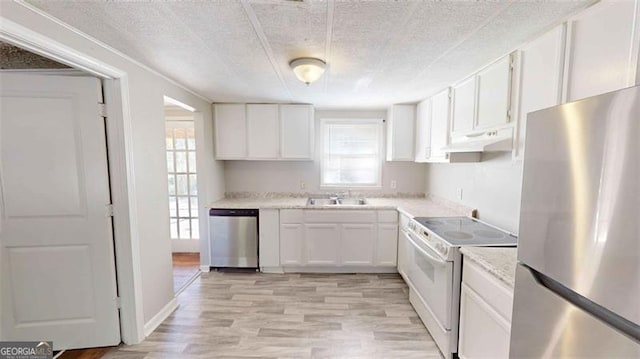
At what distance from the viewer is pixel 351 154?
4.04 meters

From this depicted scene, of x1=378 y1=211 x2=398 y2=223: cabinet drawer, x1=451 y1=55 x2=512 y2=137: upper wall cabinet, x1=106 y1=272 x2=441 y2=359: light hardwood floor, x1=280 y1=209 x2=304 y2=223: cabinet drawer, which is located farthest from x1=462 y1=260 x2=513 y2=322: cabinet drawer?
x1=280 y1=209 x2=304 y2=223: cabinet drawer

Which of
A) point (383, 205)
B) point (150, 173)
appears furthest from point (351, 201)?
point (150, 173)

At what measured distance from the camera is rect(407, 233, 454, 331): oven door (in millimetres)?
1907

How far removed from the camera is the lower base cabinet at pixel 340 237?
3328 millimetres

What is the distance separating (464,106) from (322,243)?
2174mm

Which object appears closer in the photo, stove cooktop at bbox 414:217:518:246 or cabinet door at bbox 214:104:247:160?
stove cooktop at bbox 414:217:518:246

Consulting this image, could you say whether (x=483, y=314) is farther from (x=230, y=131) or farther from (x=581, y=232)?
(x=230, y=131)

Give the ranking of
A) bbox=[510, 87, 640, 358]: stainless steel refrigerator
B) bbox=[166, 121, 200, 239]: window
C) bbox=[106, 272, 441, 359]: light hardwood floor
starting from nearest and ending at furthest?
bbox=[510, 87, 640, 358]: stainless steel refrigerator < bbox=[106, 272, 441, 359]: light hardwood floor < bbox=[166, 121, 200, 239]: window

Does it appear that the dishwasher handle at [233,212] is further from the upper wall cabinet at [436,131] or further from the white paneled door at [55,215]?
the upper wall cabinet at [436,131]

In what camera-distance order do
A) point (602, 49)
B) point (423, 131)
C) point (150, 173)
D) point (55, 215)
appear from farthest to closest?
point (423, 131), point (150, 173), point (55, 215), point (602, 49)

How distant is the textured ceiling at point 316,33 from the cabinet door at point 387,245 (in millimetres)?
1779

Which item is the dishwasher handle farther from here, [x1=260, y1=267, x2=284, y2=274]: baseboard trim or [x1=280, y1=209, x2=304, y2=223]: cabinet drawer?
[x1=260, y1=267, x2=284, y2=274]: baseboard trim

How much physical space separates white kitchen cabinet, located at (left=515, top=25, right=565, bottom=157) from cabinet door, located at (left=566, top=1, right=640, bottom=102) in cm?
6

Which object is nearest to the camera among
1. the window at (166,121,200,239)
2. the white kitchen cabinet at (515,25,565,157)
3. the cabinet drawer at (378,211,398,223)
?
the white kitchen cabinet at (515,25,565,157)
